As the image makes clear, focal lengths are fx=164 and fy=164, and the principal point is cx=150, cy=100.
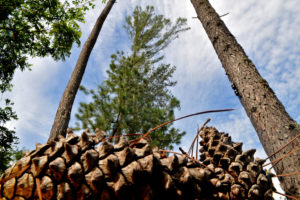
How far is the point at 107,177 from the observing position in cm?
52

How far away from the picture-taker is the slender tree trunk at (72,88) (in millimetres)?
2273

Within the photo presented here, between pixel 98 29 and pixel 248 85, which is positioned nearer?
pixel 248 85

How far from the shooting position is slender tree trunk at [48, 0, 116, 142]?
7.46 feet

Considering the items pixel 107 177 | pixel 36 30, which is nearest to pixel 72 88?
pixel 107 177

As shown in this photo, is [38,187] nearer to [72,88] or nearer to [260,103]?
[260,103]

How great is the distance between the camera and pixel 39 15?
587 cm

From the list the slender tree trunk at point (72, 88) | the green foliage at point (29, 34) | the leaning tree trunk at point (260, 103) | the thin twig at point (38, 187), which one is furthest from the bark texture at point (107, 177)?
the green foliage at point (29, 34)

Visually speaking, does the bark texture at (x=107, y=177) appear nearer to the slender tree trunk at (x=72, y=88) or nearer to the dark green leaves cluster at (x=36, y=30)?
the slender tree trunk at (x=72, y=88)

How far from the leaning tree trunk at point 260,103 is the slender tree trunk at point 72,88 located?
218 cm

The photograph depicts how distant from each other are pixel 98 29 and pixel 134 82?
2873 millimetres

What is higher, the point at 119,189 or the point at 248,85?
the point at 248,85

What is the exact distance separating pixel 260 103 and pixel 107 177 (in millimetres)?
1412

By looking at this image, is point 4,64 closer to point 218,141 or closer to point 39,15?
point 39,15

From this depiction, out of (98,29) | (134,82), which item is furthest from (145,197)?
(134,82)
